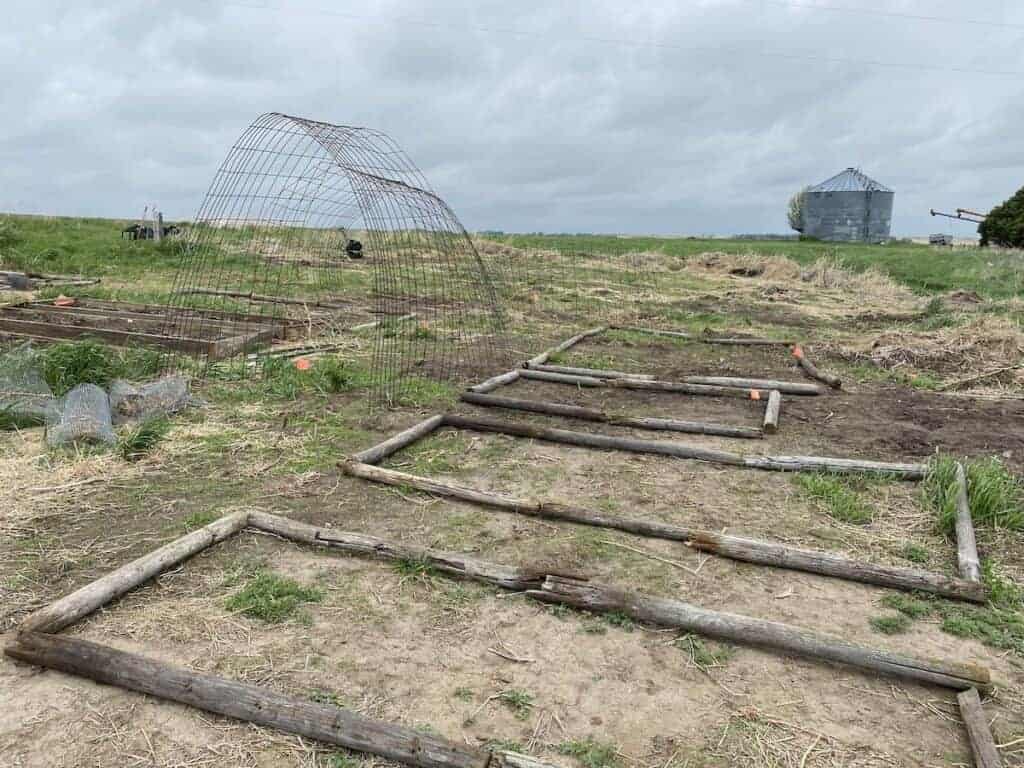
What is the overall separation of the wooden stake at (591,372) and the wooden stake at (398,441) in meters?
2.10

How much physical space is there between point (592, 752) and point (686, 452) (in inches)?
114

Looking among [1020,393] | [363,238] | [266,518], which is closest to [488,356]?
[266,518]

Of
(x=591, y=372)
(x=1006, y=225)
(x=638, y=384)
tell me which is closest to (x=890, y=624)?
(x=638, y=384)

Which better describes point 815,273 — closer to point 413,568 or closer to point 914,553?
point 914,553

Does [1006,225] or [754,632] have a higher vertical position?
[1006,225]

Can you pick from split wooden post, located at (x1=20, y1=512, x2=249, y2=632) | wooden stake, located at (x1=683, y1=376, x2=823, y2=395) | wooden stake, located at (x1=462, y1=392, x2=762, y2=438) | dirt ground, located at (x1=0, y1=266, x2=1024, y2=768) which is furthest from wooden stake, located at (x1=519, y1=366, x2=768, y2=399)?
split wooden post, located at (x1=20, y1=512, x2=249, y2=632)

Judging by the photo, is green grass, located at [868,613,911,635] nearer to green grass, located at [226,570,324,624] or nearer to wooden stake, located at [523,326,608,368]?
green grass, located at [226,570,324,624]

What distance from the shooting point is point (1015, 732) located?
221 centimetres

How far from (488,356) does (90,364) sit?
4042mm

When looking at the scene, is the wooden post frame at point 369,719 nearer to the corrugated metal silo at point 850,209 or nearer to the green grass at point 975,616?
the green grass at point 975,616

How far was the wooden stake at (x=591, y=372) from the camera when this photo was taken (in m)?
6.88

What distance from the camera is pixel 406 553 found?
3148 millimetres

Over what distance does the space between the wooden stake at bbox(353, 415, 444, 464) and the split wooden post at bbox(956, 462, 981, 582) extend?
3267 mm

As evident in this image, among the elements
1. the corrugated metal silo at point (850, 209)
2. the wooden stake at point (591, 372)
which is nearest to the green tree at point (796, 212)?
the corrugated metal silo at point (850, 209)
